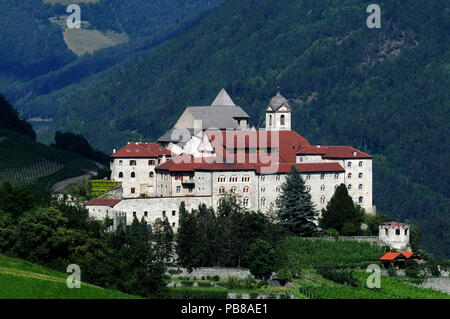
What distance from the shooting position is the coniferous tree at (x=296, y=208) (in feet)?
341

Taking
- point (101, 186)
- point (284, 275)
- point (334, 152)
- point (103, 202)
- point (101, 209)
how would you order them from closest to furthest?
point (284, 275) → point (101, 209) → point (103, 202) → point (101, 186) → point (334, 152)

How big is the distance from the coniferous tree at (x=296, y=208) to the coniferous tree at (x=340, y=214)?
62.4 inches

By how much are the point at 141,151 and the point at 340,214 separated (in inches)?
835

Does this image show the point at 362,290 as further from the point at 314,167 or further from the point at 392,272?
the point at 314,167

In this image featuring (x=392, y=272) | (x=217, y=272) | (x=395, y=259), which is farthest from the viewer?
(x=395, y=259)

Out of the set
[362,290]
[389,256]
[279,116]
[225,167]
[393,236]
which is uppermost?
[279,116]

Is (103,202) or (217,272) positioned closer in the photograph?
(217,272)

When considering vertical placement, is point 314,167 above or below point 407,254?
above

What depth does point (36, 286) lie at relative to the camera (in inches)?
2621

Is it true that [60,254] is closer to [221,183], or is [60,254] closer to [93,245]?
[93,245]

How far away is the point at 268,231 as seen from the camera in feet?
323

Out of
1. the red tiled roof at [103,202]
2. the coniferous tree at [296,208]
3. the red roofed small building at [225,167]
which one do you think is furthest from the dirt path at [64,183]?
the coniferous tree at [296,208]

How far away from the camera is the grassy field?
212 ft

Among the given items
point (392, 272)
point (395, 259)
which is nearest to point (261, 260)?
point (392, 272)
